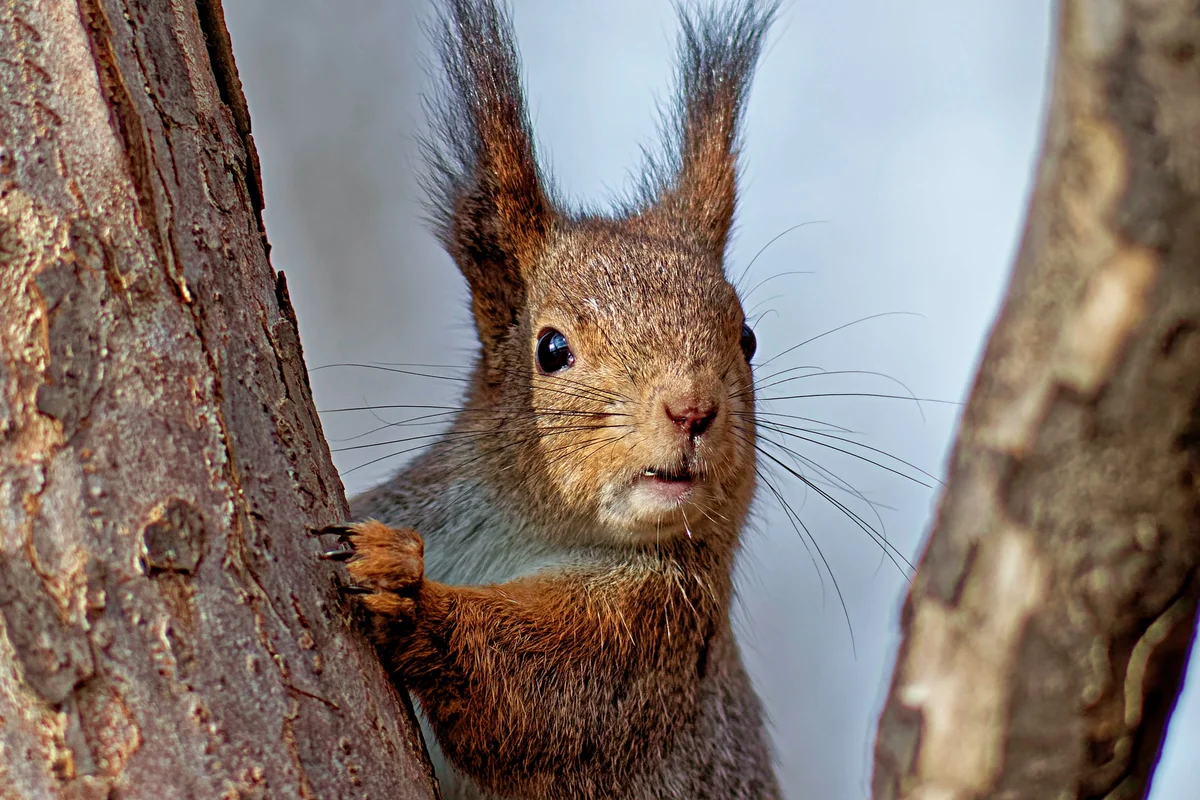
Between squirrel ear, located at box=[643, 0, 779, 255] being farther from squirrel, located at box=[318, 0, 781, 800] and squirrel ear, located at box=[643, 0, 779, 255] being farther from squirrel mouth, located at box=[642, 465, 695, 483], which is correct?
squirrel mouth, located at box=[642, 465, 695, 483]

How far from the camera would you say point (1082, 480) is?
3.04 ft

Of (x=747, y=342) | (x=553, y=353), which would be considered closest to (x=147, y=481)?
(x=553, y=353)

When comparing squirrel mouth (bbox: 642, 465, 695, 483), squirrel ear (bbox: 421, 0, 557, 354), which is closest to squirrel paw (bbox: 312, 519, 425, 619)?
squirrel mouth (bbox: 642, 465, 695, 483)

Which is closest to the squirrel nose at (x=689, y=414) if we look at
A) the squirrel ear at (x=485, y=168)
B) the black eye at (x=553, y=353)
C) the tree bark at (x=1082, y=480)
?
the black eye at (x=553, y=353)

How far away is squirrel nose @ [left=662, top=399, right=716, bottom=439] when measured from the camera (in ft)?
7.21

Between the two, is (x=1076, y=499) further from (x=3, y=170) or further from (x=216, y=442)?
(x=3, y=170)

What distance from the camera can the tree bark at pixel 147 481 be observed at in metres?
1.32

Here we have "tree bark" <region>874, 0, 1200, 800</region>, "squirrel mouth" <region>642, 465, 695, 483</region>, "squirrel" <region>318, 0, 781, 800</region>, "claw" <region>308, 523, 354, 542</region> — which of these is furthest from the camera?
"squirrel mouth" <region>642, 465, 695, 483</region>

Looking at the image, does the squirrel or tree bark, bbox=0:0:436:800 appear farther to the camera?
the squirrel

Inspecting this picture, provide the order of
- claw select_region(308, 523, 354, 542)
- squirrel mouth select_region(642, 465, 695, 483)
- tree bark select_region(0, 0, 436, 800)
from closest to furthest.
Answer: tree bark select_region(0, 0, 436, 800), claw select_region(308, 523, 354, 542), squirrel mouth select_region(642, 465, 695, 483)

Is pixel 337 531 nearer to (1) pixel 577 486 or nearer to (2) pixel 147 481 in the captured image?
(2) pixel 147 481

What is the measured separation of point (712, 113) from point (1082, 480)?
2388 mm

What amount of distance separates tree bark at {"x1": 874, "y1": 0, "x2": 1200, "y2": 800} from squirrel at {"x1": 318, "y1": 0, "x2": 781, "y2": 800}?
998 mm

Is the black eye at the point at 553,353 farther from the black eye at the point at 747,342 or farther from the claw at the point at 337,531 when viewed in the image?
the claw at the point at 337,531
